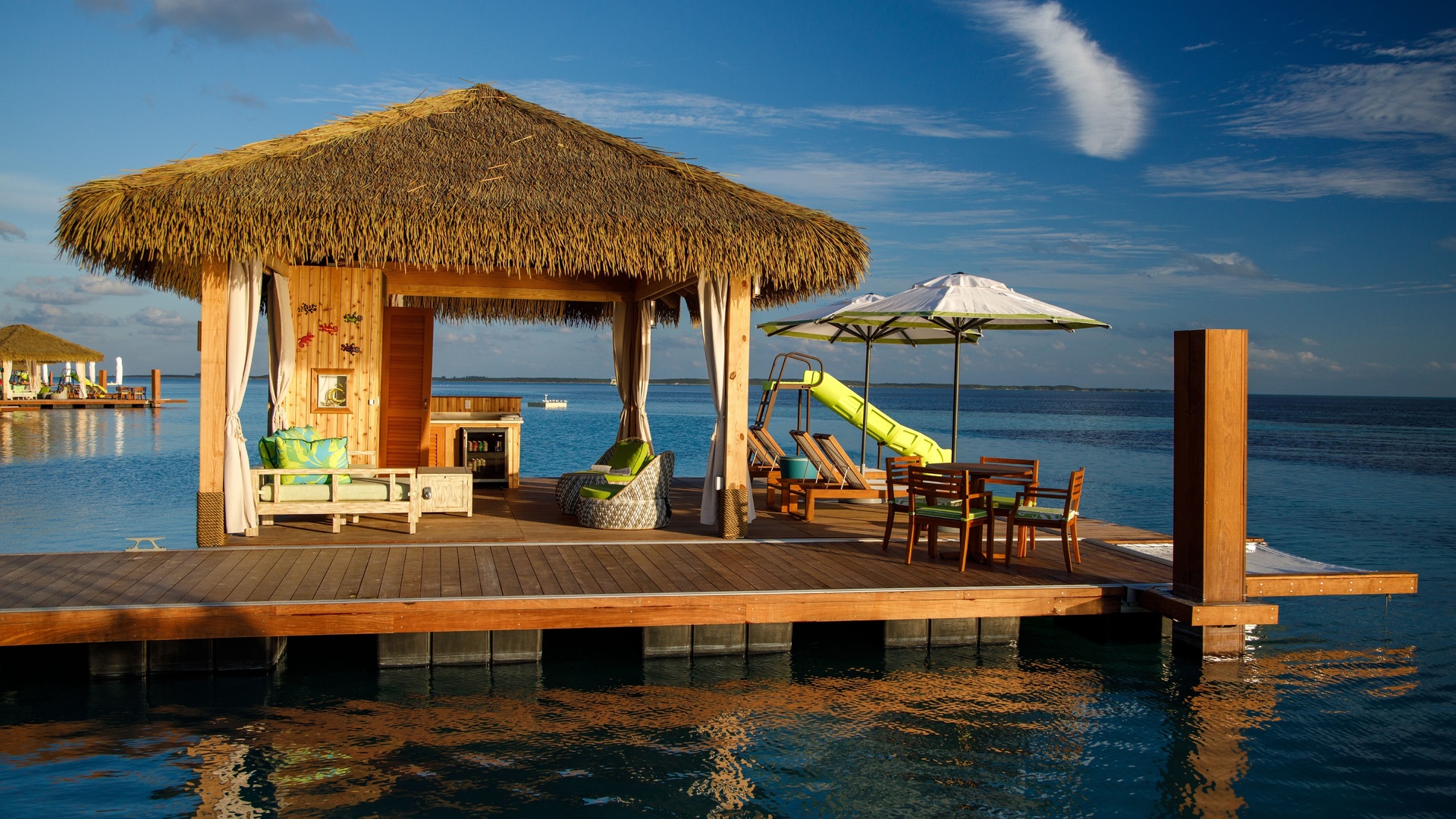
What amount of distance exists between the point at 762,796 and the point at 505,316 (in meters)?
9.01

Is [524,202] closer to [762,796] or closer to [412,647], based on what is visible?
[412,647]

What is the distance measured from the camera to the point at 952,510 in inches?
253

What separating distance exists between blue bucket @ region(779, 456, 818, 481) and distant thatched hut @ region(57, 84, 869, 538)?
4.91 feet

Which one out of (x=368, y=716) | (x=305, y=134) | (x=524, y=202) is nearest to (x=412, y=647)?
(x=368, y=716)

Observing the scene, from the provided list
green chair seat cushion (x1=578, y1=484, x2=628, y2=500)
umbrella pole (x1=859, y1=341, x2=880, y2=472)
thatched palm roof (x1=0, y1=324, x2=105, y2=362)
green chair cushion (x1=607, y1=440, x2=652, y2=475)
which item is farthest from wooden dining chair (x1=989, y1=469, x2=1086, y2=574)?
thatched palm roof (x1=0, y1=324, x2=105, y2=362)

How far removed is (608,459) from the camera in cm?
900

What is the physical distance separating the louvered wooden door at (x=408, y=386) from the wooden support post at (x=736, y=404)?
3979mm

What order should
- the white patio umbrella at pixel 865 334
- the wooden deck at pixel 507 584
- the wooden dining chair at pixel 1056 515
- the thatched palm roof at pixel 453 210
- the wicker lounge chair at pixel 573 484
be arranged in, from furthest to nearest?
the white patio umbrella at pixel 865 334, the wicker lounge chair at pixel 573 484, the thatched palm roof at pixel 453 210, the wooden dining chair at pixel 1056 515, the wooden deck at pixel 507 584

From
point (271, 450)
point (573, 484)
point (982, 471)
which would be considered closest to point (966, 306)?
point (982, 471)

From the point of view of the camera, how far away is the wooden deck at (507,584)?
495 cm

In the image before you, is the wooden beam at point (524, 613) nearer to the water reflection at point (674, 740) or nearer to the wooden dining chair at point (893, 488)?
the water reflection at point (674, 740)

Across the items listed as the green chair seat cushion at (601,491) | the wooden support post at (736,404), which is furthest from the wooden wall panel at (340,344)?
the wooden support post at (736,404)

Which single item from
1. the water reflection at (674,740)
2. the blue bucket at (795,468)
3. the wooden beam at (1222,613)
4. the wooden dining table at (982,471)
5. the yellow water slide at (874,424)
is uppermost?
the yellow water slide at (874,424)

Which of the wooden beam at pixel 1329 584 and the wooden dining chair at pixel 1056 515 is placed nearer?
the wooden beam at pixel 1329 584
